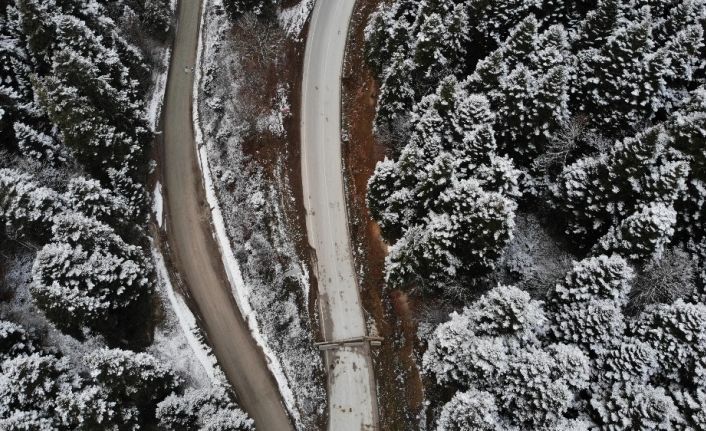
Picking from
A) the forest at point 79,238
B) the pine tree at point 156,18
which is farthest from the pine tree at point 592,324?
the pine tree at point 156,18

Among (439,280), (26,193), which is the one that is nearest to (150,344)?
(26,193)

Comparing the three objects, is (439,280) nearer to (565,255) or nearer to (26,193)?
(565,255)

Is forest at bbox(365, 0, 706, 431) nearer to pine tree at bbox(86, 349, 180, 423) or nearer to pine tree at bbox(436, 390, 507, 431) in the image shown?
pine tree at bbox(436, 390, 507, 431)

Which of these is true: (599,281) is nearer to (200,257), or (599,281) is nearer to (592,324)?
(592,324)

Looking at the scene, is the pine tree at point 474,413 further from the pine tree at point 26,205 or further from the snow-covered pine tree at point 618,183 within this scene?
the pine tree at point 26,205

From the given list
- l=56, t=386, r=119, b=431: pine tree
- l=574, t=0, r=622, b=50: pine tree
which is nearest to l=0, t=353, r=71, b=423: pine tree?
l=56, t=386, r=119, b=431: pine tree

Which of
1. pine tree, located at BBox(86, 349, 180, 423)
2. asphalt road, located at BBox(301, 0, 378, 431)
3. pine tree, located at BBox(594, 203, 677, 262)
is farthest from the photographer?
asphalt road, located at BBox(301, 0, 378, 431)
